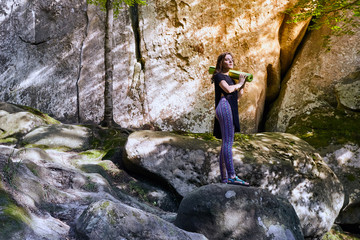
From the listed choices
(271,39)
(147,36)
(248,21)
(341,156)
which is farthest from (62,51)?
(341,156)

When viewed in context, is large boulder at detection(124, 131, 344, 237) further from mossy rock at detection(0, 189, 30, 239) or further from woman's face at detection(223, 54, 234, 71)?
mossy rock at detection(0, 189, 30, 239)

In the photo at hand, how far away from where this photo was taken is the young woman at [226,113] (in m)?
4.38

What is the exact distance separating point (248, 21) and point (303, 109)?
325cm

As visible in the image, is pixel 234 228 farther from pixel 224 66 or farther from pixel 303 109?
pixel 303 109

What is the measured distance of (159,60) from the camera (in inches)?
417

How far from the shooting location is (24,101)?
11.0 meters

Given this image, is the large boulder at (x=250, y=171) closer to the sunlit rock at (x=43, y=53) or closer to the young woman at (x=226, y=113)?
the young woman at (x=226, y=113)

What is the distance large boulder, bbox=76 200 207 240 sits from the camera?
2646 millimetres

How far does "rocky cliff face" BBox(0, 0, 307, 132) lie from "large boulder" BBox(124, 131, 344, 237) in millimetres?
3878

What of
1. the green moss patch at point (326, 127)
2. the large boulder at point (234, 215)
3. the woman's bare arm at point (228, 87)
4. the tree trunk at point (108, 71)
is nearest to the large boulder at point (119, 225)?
the large boulder at point (234, 215)

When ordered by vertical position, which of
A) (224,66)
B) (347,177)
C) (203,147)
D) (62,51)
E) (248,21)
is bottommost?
(347,177)

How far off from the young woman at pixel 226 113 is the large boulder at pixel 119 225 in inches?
60.4

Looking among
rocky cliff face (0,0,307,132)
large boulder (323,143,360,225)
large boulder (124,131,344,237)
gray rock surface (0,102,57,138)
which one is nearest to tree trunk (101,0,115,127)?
rocky cliff face (0,0,307,132)

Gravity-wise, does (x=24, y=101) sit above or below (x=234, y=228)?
above
